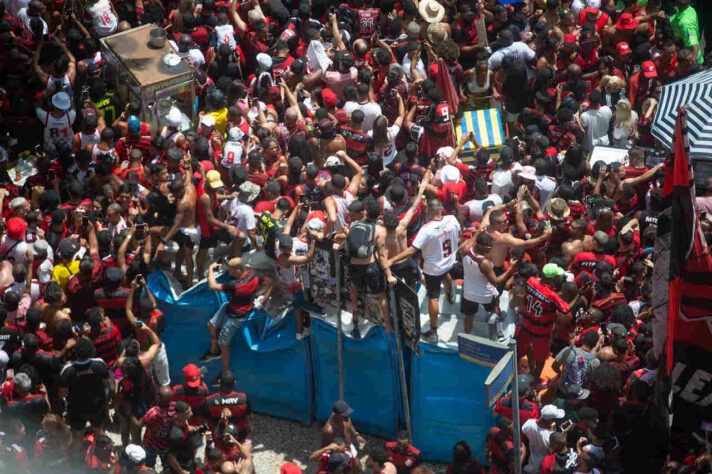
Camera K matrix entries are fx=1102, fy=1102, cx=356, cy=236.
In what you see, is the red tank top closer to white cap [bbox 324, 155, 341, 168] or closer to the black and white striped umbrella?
white cap [bbox 324, 155, 341, 168]

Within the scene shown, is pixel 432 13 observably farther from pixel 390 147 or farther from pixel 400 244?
pixel 400 244

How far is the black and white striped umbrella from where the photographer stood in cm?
1156

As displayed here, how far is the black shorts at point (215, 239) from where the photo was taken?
469 inches

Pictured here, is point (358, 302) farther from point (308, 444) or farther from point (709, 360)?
point (709, 360)

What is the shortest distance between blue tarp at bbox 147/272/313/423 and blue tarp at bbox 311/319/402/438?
0.56 ft

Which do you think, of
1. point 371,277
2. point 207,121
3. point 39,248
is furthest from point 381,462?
point 207,121

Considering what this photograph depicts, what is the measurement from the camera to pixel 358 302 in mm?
10852

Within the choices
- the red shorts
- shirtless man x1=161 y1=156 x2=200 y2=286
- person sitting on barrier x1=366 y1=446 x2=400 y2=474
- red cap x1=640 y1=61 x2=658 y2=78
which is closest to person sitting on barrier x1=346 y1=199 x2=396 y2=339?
person sitting on barrier x1=366 y1=446 x2=400 y2=474

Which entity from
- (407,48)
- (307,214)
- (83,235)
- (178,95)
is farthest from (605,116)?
(83,235)

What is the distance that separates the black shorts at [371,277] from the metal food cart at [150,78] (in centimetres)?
426

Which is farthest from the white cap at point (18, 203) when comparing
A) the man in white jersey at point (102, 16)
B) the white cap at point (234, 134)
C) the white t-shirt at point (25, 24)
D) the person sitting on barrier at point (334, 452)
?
the person sitting on barrier at point (334, 452)

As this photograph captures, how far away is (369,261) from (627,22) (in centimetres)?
663

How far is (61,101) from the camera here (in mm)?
13391

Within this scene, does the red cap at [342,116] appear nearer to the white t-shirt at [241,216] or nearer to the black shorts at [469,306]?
the white t-shirt at [241,216]
